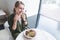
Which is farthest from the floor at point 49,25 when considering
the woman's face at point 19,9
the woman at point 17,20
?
the woman's face at point 19,9

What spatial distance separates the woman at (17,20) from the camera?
1.39 meters

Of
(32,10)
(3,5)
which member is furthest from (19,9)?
(3,5)

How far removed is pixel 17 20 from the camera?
4.71 ft

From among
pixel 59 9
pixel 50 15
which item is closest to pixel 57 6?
pixel 59 9

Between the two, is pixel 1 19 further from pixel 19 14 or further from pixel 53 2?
pixel 53 2

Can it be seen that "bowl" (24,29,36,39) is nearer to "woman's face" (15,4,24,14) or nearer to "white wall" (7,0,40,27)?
"woman's face" (15,4,24,14)

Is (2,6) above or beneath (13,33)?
above

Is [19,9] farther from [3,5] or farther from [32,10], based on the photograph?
[3,5]

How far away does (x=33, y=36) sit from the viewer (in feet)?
4.62

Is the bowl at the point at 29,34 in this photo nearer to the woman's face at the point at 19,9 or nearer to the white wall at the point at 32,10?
the woman's face at the point at 19,9

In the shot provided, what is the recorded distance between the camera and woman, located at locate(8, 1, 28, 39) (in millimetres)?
1389

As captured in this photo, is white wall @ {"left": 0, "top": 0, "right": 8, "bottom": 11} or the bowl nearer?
the bowl

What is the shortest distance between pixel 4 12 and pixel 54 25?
82 cm

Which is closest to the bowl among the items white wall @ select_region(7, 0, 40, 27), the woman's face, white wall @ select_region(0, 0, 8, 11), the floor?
the woman's face
